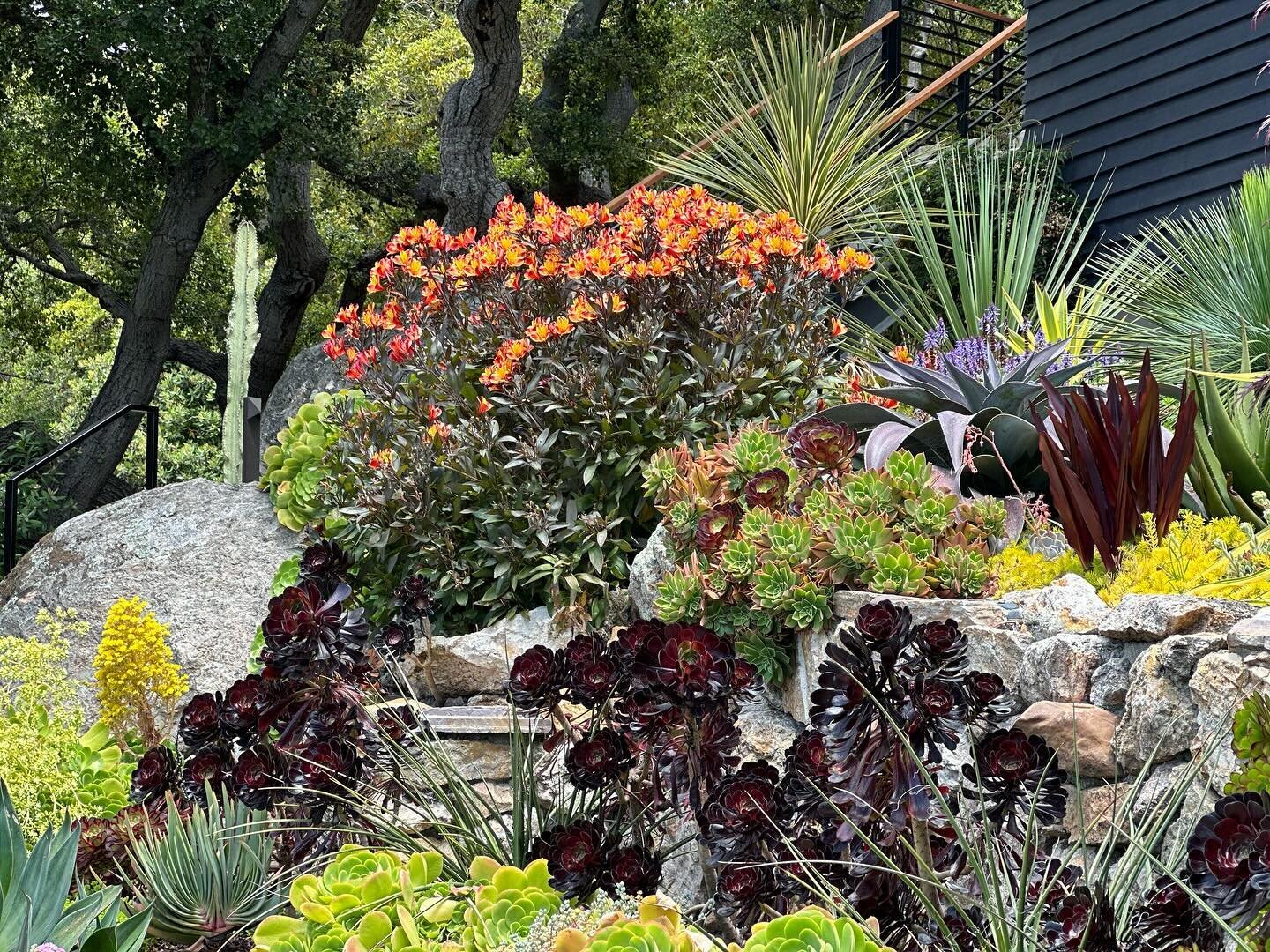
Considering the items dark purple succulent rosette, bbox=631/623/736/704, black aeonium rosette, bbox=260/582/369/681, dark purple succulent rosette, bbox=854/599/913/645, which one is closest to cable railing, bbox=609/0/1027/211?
black aeonium rosette, bbox=260/582/369/681

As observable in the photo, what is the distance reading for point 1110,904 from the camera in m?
1.76

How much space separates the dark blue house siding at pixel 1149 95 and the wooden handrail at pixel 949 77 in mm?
318

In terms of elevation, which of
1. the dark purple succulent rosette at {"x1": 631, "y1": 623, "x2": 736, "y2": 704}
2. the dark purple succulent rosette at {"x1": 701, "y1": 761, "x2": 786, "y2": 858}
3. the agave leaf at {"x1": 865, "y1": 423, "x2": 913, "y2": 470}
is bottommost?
the dark purple succulent rosette at {"x1": 701, "y1": 761, "x2": 786, "y2": 858}

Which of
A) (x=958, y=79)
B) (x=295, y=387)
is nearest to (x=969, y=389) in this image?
(x=295, y=387)

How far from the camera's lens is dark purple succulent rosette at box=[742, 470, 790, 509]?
3574 millimetres

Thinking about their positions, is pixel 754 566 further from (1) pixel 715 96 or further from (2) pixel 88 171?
(1) pixel 715 96

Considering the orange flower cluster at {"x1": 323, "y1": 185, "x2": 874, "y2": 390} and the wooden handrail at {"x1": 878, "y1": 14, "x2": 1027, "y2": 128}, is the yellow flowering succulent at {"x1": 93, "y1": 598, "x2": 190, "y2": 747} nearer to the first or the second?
the orange flower cluster at {"x1": 323, "y1": 185, "x2": 874, "y2": 390}

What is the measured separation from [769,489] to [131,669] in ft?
6.89

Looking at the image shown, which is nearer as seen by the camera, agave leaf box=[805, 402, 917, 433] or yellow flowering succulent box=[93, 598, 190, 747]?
yellow flowering succulent box=[93, 598, 190, 747]

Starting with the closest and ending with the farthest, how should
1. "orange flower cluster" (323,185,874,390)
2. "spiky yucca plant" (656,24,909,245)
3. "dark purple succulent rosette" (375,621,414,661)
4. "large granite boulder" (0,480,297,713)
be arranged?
"dark purple succulent rosette" (375,621,414,661) → "orange flower cluster" (323,185,874,390) → "large granite boulder" (0,480,297,713) → "spiky yucca plant" (656,24,909,245)

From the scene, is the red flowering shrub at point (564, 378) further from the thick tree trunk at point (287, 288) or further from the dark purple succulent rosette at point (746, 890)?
the thick tree trunk at point (287, 288)

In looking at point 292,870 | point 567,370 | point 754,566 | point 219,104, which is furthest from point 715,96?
point 292,870

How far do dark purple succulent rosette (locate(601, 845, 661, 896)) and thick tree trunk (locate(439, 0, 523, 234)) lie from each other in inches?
326

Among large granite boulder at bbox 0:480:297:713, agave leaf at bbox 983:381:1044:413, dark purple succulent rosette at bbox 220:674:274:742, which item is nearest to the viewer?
dark purple succulent rosette at bbox 220:674:274:742
